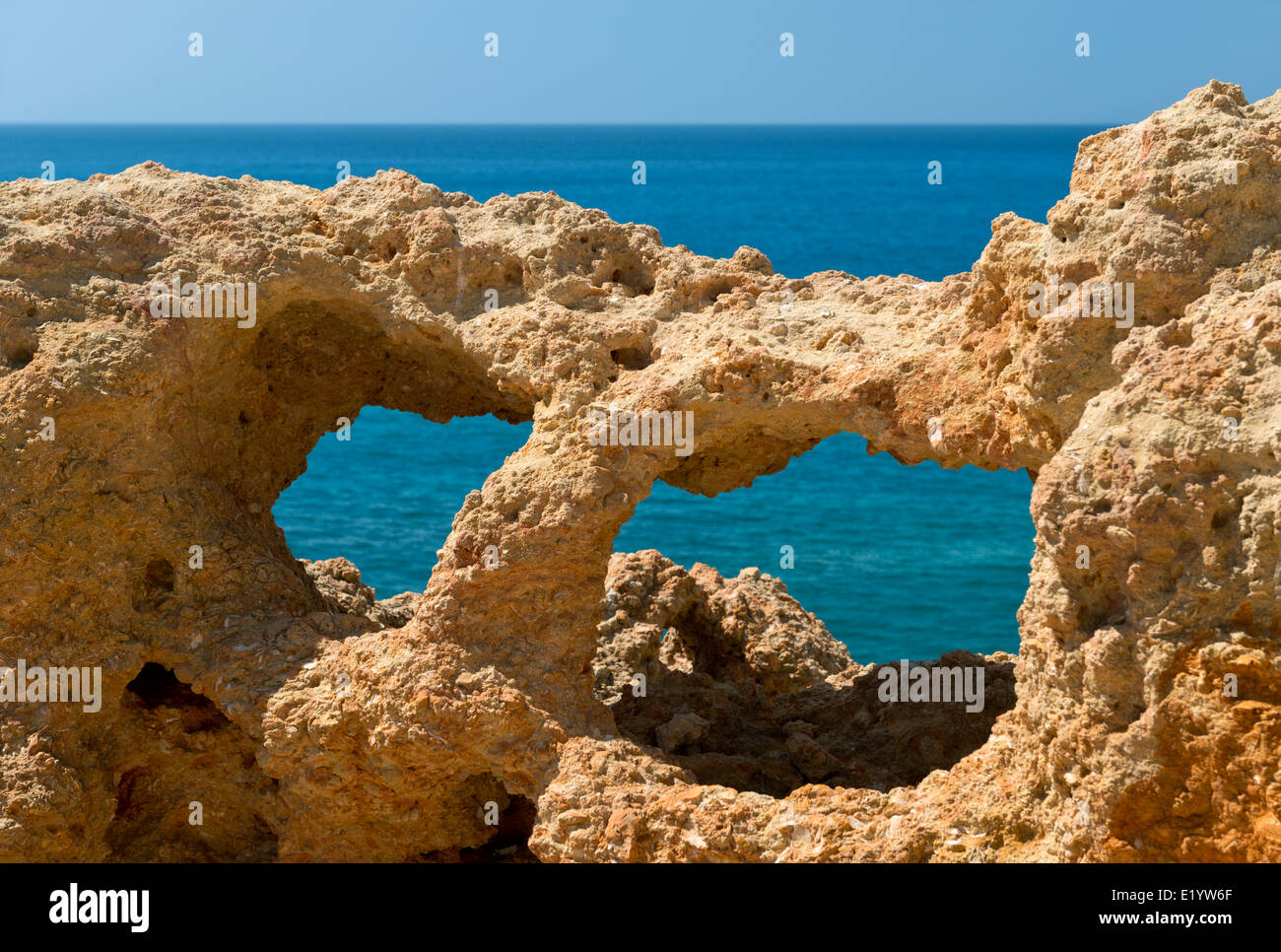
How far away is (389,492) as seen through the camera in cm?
3241

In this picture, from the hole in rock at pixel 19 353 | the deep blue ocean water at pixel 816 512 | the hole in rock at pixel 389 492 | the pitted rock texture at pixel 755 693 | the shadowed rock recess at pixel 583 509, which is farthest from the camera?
the hole in rock at pixel 389 492

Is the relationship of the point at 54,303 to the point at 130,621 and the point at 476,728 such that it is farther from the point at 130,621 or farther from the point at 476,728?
the point at 476,728

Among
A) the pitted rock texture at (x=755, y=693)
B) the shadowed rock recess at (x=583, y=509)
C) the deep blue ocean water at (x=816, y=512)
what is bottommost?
the deep blue ocean water at (x=816, y=512)

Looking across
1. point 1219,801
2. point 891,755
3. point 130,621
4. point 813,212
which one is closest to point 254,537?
point 130,621

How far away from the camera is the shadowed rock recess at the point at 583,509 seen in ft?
22.0

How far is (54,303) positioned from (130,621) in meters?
1.89

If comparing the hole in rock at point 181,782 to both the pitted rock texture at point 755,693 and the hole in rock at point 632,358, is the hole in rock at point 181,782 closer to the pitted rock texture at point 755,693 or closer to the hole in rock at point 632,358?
the pitted rock texture at point 755,693

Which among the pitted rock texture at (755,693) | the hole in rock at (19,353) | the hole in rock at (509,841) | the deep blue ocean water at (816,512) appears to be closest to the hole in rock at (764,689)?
the pitted rock texture at (755,693)

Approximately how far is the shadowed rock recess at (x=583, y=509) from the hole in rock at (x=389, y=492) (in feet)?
44.7

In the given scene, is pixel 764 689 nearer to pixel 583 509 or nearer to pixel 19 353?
pixel 583 509

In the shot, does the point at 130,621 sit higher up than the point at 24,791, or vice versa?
the point at 130,621

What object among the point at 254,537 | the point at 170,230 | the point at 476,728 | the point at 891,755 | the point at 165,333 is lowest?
the point at 891,755

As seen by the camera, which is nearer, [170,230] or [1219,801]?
[1219,801]

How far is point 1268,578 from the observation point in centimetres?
643
